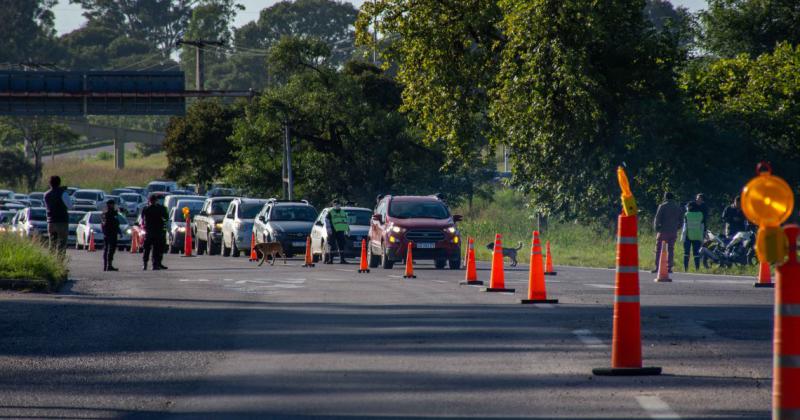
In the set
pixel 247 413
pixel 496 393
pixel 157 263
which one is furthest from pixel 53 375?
pixel 157 263

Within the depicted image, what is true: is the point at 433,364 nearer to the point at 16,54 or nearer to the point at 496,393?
the point at 496,393

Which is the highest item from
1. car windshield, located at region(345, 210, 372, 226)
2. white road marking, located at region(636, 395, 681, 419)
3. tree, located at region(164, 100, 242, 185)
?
tree, located at region(164, 100, 242, 185)

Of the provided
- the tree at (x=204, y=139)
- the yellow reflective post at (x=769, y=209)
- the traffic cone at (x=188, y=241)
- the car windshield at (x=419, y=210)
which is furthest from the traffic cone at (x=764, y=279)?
the tree at (x=204, y=139)

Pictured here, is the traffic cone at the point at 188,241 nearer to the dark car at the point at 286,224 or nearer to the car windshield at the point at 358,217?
the dark car at the point at 286,224

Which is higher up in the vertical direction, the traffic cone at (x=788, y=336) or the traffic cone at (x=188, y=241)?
the traffic cone at (x=788, y=336)

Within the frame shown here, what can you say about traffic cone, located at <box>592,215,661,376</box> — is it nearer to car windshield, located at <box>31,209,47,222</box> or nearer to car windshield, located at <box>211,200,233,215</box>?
car windshield, located at <box>211,200,233,215</box>

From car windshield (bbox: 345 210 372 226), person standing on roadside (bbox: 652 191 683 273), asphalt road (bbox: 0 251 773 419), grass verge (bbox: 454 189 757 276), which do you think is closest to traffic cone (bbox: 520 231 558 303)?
asphalt road (bbox: 0 251 773 419)

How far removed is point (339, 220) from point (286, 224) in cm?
396

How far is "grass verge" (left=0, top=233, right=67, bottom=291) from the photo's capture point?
21.3 meters

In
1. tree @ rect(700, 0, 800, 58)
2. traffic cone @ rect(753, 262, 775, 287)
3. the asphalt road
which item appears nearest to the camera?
the asphalt road

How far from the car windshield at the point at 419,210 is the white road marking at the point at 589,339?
724 inches

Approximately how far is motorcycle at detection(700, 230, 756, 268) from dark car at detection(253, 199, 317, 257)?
10886 mm

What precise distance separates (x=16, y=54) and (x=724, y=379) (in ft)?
370

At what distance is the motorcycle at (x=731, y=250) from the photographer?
30.1 m
